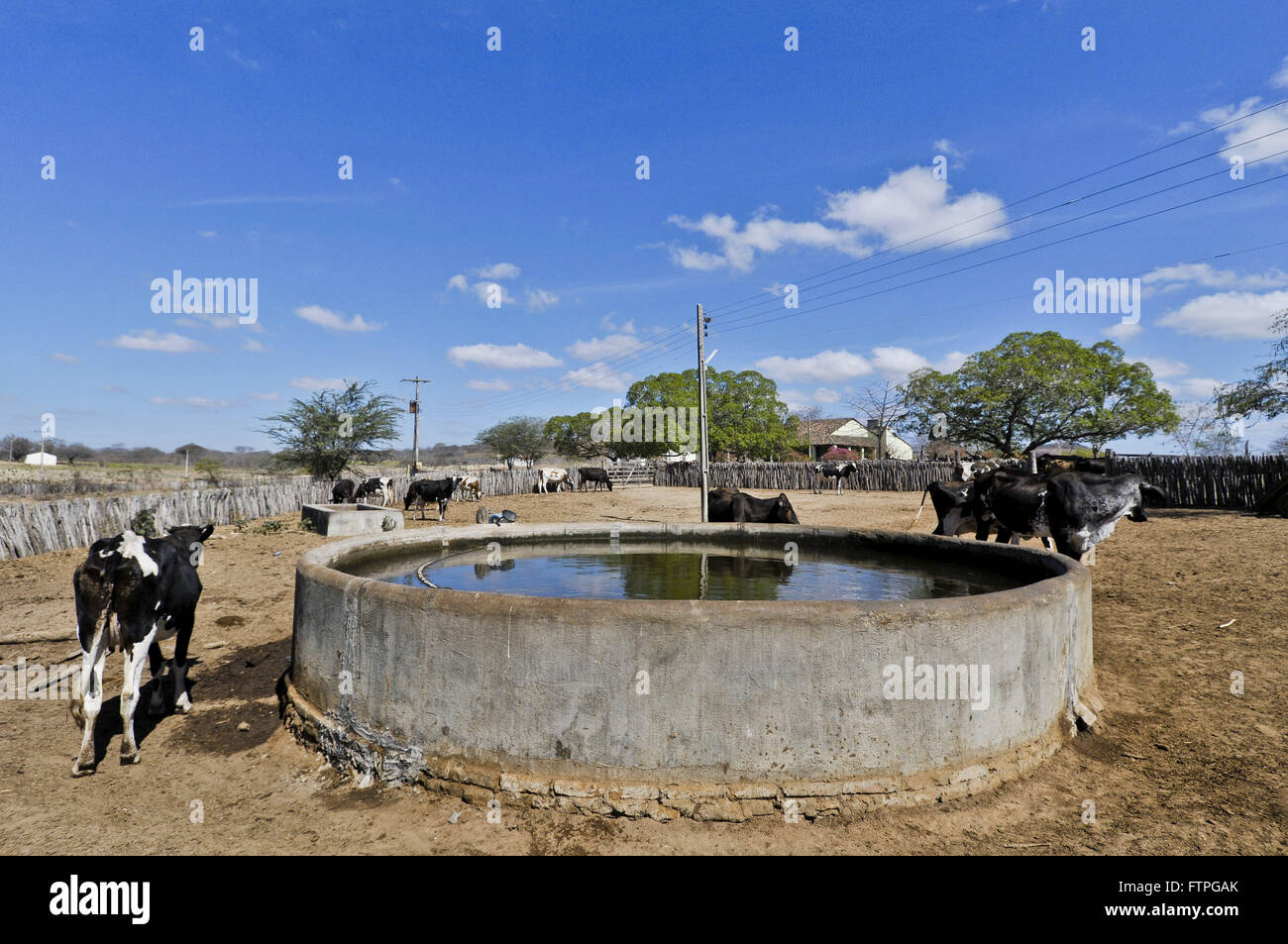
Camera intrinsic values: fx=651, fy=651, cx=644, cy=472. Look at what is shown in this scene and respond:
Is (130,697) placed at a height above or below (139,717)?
above

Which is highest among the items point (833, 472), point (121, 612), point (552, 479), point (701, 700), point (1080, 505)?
point (833, 472)

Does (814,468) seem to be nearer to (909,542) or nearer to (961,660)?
(909,542)

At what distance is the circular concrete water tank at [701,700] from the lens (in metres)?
3.51

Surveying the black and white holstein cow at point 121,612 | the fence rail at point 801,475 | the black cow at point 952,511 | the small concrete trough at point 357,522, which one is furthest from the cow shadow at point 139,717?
the fence rail at point 801,475

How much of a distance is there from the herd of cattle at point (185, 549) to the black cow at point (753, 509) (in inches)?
0.8

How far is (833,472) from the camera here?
1240 inches

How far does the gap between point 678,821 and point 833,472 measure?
29517mm

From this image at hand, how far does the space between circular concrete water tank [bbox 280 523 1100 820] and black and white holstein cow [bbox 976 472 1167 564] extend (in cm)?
487

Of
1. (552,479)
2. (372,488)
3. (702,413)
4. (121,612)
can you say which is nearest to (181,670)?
(121,612)

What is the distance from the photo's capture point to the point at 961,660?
3705 mm

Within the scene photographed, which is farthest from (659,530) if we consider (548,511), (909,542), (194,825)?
(548,511)

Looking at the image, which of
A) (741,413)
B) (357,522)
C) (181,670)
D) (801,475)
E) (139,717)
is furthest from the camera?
(741,413)
